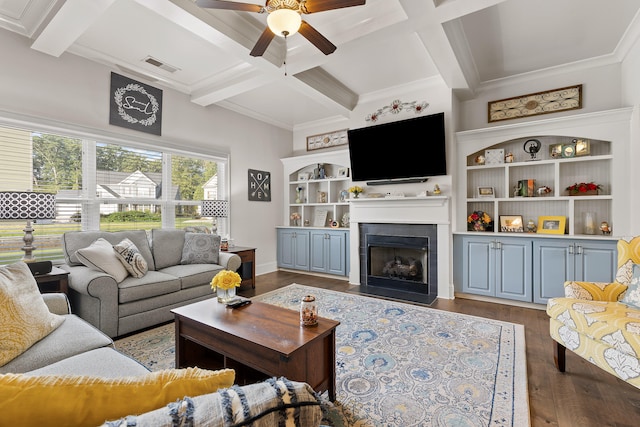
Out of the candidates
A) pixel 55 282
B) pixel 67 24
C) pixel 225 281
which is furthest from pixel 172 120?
pixel 225 281

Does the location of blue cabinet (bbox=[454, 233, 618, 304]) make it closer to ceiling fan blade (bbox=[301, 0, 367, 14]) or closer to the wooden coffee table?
the wooden coffee table

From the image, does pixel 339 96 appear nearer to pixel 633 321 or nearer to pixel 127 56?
pixel 127 56

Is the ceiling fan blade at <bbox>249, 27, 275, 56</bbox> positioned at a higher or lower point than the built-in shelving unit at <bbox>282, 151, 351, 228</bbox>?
higher

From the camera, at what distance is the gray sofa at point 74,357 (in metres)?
1.33

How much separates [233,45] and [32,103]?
211 centimetres

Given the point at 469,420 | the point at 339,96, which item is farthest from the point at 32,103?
the point at 469,420

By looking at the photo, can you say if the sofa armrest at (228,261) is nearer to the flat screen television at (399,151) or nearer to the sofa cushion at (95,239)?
the sofa cushion at (95,239)

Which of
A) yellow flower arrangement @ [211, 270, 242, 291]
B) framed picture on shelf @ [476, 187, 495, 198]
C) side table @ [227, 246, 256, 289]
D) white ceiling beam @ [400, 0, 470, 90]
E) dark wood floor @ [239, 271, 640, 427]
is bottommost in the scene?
dark wood floor @ [239, 271, 640, 427]

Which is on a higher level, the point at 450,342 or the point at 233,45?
the point at 233,45

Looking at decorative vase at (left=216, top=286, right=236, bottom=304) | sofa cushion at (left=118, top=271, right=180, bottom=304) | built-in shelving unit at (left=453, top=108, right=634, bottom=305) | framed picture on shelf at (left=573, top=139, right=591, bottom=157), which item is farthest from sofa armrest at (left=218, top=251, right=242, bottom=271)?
framed picture on shelf at (left=573, top=139, right=591, bottom=157)

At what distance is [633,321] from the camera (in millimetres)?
1700

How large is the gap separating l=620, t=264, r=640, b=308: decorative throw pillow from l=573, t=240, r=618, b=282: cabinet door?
128 centimetres

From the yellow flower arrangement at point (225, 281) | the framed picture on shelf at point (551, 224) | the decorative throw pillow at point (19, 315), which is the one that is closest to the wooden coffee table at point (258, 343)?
the yellow flower arrangement at point (225, 281)

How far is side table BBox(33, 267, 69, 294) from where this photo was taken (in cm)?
256
